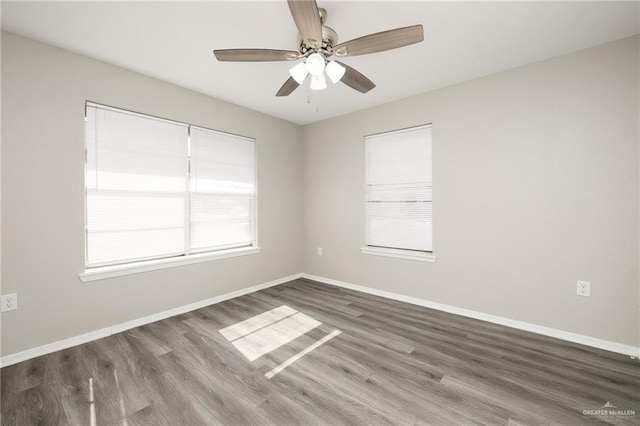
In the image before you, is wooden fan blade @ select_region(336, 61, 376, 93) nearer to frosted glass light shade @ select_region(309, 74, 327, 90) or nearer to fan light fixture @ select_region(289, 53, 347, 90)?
fan light fixture @ select_region(289, 53, 347, 90)

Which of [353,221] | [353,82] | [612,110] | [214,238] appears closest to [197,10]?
[353,82]

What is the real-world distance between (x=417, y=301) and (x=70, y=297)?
359cm

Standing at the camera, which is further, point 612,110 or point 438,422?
point 612,110

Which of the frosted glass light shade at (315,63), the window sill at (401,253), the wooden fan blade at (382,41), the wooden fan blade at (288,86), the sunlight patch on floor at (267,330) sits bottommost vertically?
the sunlight patch on floor at (267,330)

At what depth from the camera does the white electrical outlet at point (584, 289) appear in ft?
7.79

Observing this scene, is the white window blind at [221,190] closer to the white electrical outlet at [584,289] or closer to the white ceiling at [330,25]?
the white ceiling at [330,25]

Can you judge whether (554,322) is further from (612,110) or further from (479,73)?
(479,73)

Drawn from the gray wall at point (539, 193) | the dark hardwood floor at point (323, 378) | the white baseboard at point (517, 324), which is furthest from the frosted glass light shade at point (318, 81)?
the white baseboard at point (517, 324)

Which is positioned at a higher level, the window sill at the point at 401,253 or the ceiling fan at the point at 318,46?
the ceiling fan at the point at 318,46

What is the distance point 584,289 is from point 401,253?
1.71 meters

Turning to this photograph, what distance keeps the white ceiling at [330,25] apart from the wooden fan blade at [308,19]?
1.18 ft

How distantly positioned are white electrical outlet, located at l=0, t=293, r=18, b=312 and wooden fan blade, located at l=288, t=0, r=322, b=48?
2933 mm

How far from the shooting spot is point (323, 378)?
193 centimetres

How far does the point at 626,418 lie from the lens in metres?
1.57
